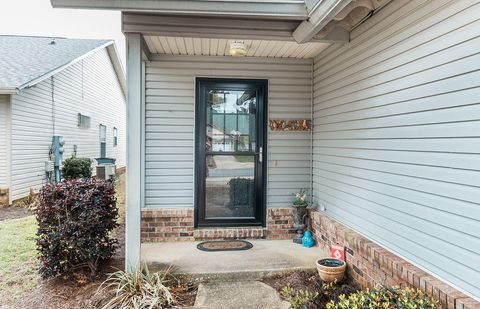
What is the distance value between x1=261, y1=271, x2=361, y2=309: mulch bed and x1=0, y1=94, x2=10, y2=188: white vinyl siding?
6948 millimetres

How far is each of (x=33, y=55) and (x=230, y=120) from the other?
8.53 meters

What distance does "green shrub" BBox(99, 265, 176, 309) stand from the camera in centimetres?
287

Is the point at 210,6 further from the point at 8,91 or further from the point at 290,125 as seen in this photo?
the point at 8,91

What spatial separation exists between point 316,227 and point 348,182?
100 cm

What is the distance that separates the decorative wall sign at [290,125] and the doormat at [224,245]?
170cm

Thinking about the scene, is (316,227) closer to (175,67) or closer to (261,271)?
(261,271)

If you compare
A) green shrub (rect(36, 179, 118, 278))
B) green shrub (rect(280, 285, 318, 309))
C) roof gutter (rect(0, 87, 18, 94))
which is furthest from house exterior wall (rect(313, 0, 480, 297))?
roof gutter (rect(0, 87, 18, 94))

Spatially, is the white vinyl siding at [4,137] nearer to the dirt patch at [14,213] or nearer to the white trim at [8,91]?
the white trim at [8,91]

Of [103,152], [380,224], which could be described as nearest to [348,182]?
[380,224]

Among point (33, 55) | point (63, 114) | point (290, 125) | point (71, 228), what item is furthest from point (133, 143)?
point (33, 55)

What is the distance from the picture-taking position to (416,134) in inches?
96.3

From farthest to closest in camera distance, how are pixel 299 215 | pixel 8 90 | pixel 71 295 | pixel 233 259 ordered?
pixel 8 90 < pixel 299 215 < pixel 233 259 < pixel 71 295

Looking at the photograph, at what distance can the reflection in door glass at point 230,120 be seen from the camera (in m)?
4.61

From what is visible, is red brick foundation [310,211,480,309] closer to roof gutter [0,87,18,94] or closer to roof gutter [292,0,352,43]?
roof gutter [292,0,352,43]
